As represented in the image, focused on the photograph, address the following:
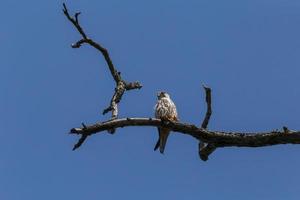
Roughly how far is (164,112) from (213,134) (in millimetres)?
3106

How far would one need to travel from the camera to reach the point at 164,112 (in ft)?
38.7

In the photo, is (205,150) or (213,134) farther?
(205,150)

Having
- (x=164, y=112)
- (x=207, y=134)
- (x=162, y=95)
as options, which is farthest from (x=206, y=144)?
(x=162, y=95)

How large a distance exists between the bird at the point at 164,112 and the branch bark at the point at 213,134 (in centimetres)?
182

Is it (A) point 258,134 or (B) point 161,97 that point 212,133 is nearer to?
(A) point 258,134

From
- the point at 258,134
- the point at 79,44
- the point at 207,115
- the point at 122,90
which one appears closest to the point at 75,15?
the point at 79,44

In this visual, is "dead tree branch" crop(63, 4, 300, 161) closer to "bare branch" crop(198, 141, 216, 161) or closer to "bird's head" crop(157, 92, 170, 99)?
"bare branch" crop(198, 141, 216, 161)

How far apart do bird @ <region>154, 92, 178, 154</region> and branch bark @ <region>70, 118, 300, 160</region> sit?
1.82 meters

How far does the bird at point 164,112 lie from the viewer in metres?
11.4

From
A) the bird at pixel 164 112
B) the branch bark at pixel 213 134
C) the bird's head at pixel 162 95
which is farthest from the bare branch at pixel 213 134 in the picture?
the bird's head at pixel 162 95

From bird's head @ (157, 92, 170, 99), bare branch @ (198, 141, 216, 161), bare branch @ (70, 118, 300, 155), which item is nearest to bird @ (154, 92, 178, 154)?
bird's head @ (157, 92, 170, 99)

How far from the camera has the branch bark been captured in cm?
827

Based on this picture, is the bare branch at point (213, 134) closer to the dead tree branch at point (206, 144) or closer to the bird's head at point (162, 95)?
the dead tree branch at point (206, 144)

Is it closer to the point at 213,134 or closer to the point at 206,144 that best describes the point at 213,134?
the point at 213,134
